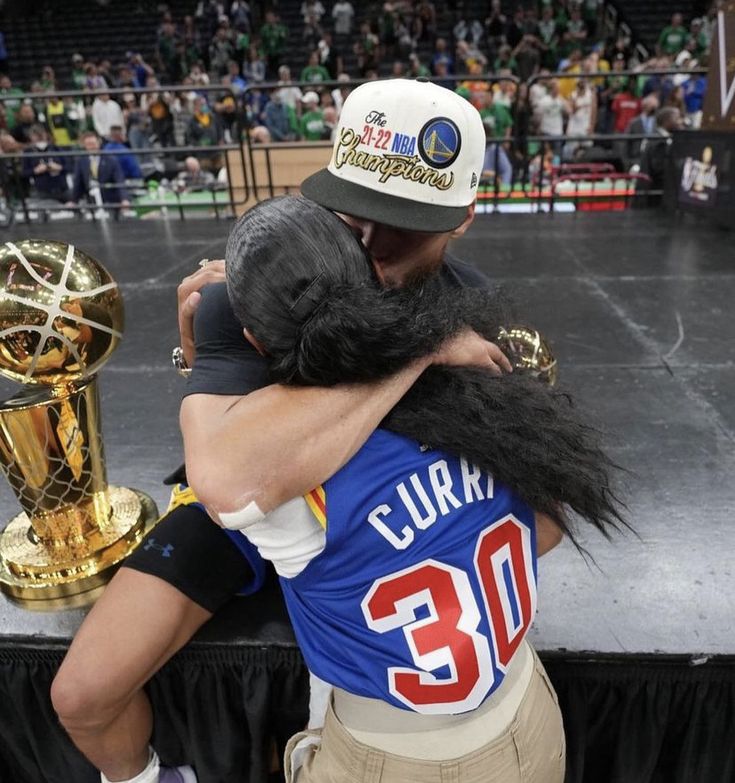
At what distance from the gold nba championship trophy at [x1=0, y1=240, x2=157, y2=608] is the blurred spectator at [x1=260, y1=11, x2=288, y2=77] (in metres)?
14.4

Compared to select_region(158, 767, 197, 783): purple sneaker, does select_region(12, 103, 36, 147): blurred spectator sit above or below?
above

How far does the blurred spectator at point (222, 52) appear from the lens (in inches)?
529

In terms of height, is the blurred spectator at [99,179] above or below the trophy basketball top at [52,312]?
Answer: below

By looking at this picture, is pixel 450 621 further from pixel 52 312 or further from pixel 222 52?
pixel 222 52

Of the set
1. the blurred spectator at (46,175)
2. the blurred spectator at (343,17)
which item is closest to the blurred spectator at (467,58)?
the blurred spectator at (343,17)

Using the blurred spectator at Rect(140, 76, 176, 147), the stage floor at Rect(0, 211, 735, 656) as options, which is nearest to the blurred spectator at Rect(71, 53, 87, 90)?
the blurred spectator at Rect(140, 76, 176, 147)

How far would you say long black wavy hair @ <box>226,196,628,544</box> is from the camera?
0.71 metres

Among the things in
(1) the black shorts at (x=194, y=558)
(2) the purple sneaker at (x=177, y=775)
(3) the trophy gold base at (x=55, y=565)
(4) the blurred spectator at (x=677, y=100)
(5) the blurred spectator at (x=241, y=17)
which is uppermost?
(5) the blurred spectator at (x=241, y=17)

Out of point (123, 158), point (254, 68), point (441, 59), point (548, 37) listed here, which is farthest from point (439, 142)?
point (548, 37)

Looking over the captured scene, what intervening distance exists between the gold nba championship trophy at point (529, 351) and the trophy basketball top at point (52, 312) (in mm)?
713

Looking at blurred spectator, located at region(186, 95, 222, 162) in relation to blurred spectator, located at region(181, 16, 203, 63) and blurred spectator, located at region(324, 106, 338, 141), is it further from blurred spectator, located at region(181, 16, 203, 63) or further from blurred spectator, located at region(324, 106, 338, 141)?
blurred spectator, located at region(181, 16, 203, 63)

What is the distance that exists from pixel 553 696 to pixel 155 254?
385 cm

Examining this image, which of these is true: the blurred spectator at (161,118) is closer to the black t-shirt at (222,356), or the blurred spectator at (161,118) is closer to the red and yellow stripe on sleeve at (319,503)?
the black t-shirt at (222,356)

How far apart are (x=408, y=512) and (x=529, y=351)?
1.98 feet
